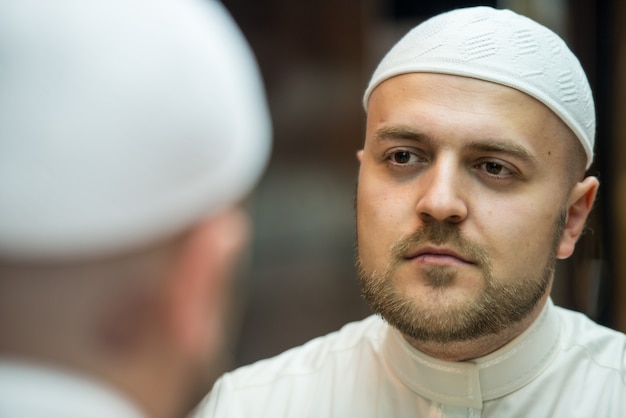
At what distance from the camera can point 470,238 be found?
3.89 feet

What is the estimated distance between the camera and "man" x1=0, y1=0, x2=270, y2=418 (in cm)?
63

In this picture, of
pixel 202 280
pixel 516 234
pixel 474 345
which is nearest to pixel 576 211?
pixel 516 234

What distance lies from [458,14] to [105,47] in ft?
2.69

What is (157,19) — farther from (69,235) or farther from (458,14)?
(458,14)

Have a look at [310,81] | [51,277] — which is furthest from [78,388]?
[310,81]

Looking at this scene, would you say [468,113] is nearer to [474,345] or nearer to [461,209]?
[461,209]

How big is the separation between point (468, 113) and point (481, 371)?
1.40 ft

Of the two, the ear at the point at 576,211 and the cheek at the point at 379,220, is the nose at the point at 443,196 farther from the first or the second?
the ear at the point at 576,211

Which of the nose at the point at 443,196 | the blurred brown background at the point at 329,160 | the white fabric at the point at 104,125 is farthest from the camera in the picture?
the blurred brown background at the point at 329,160

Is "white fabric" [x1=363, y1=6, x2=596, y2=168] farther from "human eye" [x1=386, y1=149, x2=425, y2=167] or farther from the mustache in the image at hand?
the mustache

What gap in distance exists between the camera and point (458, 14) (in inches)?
51.9

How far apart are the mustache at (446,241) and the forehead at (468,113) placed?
5.5 inches

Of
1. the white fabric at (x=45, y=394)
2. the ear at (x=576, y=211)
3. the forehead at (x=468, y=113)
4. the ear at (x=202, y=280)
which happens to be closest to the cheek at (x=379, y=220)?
the forehead at (x=468, y=113)

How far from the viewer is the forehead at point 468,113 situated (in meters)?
1.20
